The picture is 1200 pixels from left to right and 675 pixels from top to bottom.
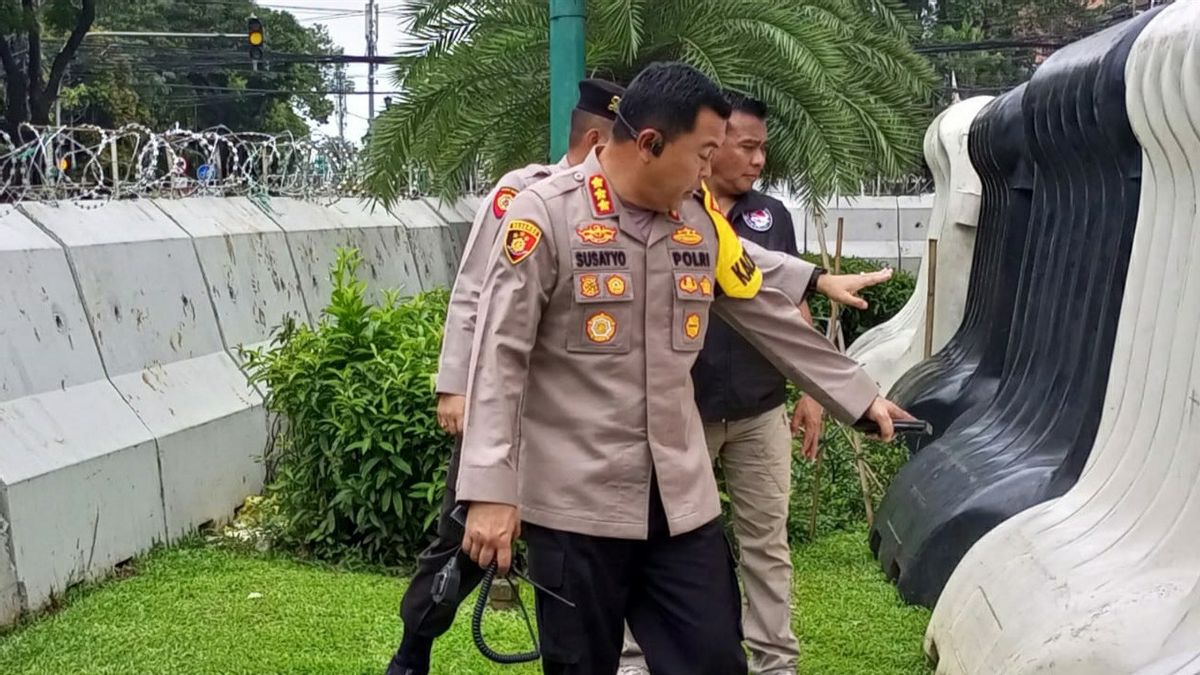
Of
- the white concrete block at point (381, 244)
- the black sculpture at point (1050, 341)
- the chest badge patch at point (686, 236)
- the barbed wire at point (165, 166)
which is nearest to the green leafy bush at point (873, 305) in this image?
the white concrete block at point (381, 244)

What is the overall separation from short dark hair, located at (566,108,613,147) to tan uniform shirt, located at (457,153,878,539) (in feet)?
3.21

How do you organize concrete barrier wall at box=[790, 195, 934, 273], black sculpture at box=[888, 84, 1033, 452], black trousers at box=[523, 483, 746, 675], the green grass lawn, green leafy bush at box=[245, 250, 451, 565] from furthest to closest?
concrete barrier wall at box=[790, 195, 934, 273] < black sculpture at box=[888, 84, 1033, 452] < green leafy bush at box=[245, 250, 451, 565] < the green grass lawn < black trousers at box=[523, 483, 746, 675]

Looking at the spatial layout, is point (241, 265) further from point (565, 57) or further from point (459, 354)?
point (459, 354)

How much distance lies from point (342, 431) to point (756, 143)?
207 centimetres

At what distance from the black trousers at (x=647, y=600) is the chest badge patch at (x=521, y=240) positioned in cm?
56

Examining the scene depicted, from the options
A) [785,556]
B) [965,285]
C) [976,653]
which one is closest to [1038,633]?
[976,653]

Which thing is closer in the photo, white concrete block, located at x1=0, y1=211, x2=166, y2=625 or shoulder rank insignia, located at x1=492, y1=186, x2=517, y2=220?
shoulder rank insignia, located at x1=492, y1=186, x2=517, y2=220

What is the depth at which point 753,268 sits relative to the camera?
3227 millimetres

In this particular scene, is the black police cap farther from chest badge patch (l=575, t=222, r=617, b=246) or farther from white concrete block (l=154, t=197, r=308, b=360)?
white concrete block (l=154, t=197, r=308, b=360)

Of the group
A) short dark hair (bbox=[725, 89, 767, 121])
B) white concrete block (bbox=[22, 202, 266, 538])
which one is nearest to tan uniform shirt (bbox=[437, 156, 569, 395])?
short dark hair (bbox=[725, 89, 767, 121])

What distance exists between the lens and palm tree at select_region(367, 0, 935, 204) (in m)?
7.57

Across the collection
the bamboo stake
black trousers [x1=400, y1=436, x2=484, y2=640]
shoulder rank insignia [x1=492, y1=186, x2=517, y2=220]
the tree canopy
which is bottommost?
black trousers [x1=400, y1=436, x2=484, y2=640]

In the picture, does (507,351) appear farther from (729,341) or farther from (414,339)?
(414,339)

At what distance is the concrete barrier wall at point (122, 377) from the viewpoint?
4578 millimetres
